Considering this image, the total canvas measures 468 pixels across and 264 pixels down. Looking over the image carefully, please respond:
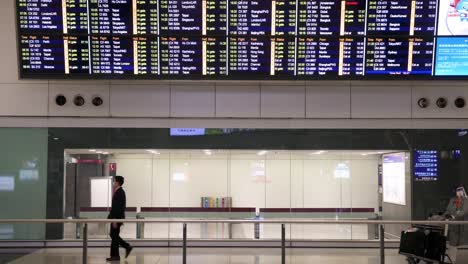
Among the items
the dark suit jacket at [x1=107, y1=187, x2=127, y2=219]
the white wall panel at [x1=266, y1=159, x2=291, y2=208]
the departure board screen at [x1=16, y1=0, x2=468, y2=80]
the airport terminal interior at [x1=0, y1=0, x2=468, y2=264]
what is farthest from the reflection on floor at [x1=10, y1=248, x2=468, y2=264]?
the departure board screen at [x1=16, y1=0, x2=468, y2=80]

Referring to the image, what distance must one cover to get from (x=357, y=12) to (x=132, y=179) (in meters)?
5.31

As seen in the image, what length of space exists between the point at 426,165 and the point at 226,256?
13.8ft

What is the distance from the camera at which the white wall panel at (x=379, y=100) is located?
10219 mm

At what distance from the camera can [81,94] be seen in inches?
400

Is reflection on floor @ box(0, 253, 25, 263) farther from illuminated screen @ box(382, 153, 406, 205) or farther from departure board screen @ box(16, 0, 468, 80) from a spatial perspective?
illuminated screen @ box(382, 153, 406, 205)

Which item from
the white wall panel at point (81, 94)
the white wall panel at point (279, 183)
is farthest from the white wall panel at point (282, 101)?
the white wall panel at point (81, 94)

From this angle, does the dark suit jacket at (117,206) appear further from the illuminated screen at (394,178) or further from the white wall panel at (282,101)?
the illuminated screen at (394,178)

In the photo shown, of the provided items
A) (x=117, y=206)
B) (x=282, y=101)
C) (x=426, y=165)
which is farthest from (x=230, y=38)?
(x=426, y=165)

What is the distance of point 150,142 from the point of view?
10.3m

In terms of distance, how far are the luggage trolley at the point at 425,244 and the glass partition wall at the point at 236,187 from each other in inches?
105

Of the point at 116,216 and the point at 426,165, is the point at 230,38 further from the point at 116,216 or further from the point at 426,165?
the point at 426,165

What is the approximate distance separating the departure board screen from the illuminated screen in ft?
6.03

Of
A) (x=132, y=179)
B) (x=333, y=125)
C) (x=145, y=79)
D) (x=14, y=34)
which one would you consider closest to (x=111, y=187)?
(x=132, y=179)

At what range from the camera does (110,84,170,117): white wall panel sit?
10.2 metres
